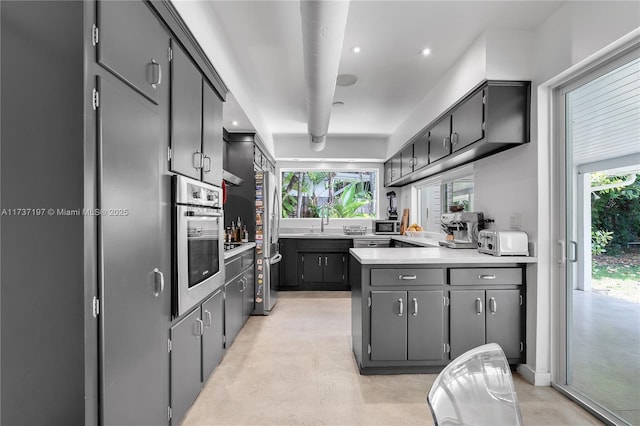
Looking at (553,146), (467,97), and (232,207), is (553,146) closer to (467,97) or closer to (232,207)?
(467,97)

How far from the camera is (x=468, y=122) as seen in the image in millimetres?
2838

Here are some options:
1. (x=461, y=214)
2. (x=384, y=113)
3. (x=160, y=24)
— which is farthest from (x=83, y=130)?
(x=384, y=113)

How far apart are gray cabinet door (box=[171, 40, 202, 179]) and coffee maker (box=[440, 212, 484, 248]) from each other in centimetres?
251

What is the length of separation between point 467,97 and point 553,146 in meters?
0.83

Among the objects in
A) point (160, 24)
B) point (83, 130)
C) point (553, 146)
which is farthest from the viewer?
point (553, 146)

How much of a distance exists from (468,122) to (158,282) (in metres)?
2.69

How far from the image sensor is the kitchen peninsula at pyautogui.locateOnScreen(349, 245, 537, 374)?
8.18 ft

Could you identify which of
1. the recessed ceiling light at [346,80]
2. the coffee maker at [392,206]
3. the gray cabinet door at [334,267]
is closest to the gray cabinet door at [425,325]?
the recessed ceiling light at [346,80]

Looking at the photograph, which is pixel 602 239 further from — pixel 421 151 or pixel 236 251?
pixel 236 251

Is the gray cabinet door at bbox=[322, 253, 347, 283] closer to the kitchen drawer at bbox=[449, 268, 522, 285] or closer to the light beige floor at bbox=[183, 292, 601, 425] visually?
the light beige floor at bbox=[183, 292, 601, 425]

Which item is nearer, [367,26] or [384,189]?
[367,26]

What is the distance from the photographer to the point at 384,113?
4.66 m

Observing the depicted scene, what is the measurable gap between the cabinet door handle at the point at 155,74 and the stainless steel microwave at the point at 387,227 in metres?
4.66

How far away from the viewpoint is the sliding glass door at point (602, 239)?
191 cm
